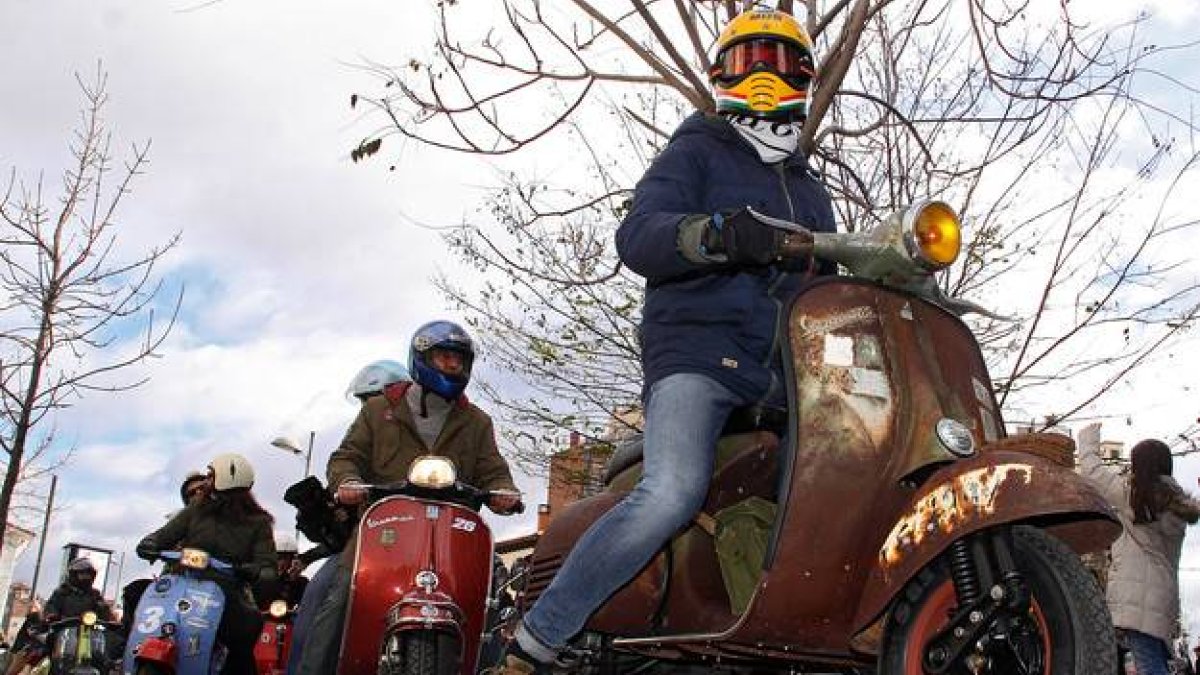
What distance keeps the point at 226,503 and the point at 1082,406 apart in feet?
24.4

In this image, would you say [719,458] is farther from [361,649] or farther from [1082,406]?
[1082,406]

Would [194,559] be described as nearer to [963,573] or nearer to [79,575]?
[963,573]

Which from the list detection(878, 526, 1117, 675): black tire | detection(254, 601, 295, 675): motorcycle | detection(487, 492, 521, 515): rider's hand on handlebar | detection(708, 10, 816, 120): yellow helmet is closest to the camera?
detection(878, 526, 1117, 675): black tire

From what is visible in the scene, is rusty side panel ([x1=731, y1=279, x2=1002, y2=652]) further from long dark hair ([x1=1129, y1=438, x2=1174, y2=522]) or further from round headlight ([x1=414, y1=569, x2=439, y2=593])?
long dark hair ([x1=1129, y1=438, x2=1174, y2=522])

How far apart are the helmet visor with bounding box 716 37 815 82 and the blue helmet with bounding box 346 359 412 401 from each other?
14.0 ft

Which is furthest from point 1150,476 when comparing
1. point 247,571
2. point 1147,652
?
point 247,571

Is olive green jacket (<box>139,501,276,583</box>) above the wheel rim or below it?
above

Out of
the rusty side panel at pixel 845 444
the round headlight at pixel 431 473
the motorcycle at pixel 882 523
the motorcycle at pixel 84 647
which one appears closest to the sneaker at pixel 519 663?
the motorcycle at pixel 882 523

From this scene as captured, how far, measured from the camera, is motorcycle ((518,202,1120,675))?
115 inches

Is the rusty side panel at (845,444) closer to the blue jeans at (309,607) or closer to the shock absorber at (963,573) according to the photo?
the shock absorber at (963,573)

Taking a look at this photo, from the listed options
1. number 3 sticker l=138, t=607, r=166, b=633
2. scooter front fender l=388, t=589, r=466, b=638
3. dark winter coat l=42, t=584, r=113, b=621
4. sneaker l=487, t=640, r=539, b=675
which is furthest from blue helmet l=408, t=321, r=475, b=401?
dark winter coat l=42, t=584, r=113, b=621

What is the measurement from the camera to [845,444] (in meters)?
3.33

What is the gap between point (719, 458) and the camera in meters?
3.87

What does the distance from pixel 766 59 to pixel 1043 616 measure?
1.99 meters
